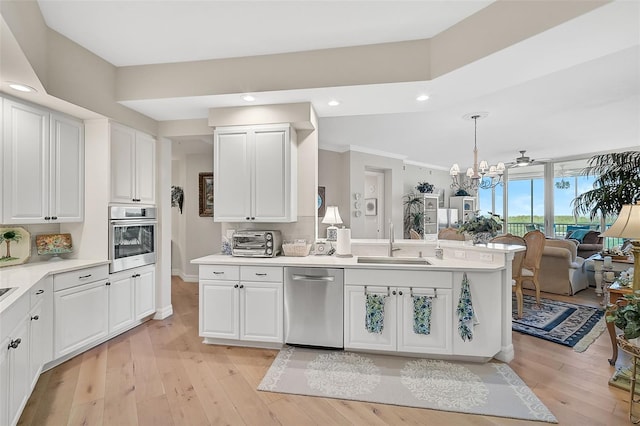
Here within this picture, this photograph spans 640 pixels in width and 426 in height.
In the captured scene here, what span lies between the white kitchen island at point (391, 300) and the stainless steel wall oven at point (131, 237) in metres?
0.98

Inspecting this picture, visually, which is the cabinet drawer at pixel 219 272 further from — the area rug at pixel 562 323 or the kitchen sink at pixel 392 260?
the area rug at pixel 562 323

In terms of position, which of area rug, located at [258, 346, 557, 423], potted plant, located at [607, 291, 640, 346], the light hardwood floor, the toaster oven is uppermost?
the toaster oven

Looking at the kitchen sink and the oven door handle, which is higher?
the oven door handle

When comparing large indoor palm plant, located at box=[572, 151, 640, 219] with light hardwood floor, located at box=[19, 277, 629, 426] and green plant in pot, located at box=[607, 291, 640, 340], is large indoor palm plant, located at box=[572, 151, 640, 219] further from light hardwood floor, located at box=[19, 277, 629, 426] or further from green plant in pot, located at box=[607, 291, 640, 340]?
green plant in pot, located at box=[607, 291, 640, 340]

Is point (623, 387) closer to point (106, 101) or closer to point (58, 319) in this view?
point (58, 319)

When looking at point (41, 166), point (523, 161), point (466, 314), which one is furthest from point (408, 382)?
point (523, 161)

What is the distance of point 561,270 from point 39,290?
21.8ft

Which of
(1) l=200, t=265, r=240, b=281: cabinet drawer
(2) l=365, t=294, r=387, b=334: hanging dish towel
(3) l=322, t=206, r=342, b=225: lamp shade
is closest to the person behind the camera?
(2) l=365, t=294, r=387, b=334: hanging dish towel

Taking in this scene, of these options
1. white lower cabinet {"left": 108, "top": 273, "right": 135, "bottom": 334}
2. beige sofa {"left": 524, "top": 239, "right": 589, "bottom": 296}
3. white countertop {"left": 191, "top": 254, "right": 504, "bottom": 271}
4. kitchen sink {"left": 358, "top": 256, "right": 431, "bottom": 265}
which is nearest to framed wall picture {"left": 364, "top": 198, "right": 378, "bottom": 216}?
beige sofa {"left": 524, "top": 239, "right": 589, "bottom": 296}

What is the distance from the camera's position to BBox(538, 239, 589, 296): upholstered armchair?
15.2 ft

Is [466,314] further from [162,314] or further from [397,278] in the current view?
[162,314]

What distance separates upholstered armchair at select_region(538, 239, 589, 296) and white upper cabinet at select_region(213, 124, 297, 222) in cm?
444

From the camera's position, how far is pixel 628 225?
2338 mm

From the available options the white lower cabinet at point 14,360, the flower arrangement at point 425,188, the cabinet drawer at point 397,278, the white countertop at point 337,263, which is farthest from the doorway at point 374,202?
the white lower cabinet at point 14,360
